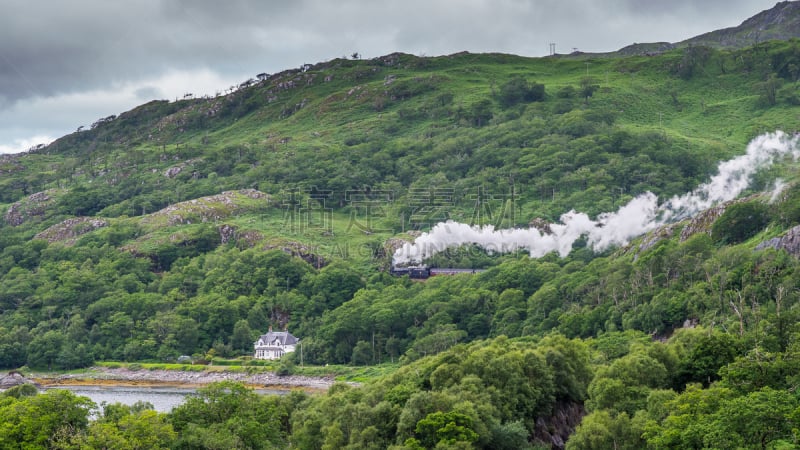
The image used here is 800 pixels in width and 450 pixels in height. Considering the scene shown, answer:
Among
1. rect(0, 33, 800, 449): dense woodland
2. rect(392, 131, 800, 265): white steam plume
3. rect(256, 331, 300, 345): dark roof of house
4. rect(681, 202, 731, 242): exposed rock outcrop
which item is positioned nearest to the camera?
rect(0, 33, 800, 449): dense woodland

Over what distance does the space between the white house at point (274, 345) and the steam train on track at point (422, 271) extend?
25.4m

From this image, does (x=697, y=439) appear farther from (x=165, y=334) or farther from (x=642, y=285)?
(x=165, y=334)

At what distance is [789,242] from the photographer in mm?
101750

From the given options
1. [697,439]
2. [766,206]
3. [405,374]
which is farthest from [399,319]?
[697,439]

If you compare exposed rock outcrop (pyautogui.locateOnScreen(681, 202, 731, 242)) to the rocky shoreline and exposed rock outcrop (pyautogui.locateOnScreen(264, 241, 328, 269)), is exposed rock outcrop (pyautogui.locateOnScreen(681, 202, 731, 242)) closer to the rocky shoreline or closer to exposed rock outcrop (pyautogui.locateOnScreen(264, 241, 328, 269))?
the rocky shoreline

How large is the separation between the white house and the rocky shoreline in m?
9.32

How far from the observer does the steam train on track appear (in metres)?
172

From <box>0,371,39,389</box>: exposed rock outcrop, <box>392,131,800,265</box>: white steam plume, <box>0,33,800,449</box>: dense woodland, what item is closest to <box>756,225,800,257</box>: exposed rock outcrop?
<box>0,33,800,449</box>: dense woodland

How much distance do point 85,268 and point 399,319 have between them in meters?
79.4

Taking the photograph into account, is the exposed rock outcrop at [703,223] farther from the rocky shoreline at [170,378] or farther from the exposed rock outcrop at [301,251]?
the exposed rock outcrop at [301,251]

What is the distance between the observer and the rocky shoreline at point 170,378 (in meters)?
139

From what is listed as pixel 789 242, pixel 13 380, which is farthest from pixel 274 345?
pixel 789 242

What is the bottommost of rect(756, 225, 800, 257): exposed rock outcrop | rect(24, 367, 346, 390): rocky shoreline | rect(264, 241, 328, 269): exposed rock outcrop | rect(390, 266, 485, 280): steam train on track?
rect(24, 367, 346, 390): rocky shoreline

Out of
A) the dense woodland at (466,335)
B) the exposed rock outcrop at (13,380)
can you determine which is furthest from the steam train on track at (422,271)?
the exposed rock outcrop at (13,380)
